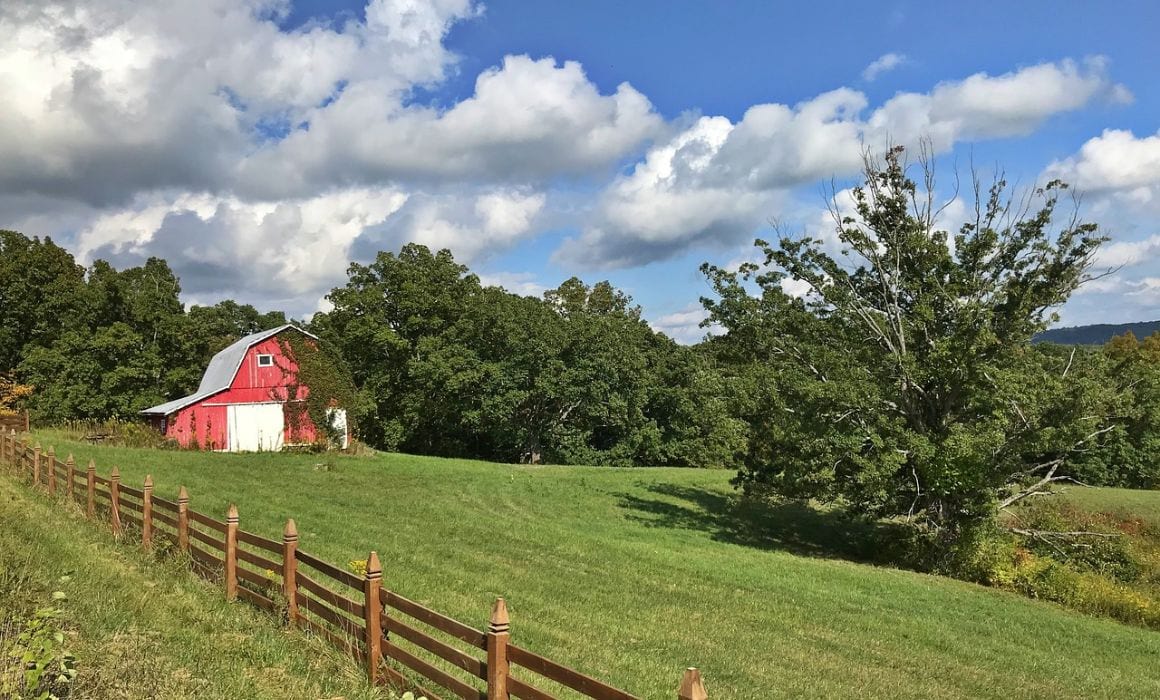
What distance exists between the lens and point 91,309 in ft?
152

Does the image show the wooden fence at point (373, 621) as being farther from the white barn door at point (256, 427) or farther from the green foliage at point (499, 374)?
the green foliage at point (499, 374)

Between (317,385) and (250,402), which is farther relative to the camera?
(317,385)

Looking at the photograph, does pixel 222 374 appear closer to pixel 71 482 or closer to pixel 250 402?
pixel 250 402

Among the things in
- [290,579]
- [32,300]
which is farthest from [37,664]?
[32,300]

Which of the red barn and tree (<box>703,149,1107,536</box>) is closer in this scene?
tree (<box>703,149,1107,536</box>)

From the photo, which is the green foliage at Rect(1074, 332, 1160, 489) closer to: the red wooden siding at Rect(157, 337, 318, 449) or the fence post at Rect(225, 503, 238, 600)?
the fence post at Rect(225, 503, 238, 600)

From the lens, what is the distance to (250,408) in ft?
120

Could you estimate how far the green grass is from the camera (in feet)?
92.7

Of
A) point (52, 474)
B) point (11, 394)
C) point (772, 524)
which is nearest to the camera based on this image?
point (52, 474)

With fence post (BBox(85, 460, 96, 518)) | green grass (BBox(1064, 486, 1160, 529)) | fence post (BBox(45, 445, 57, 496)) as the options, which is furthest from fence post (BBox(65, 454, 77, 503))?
green grass (BBox(1064, 486, 1160, 529))

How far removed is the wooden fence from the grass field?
169cm

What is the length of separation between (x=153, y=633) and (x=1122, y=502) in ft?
118

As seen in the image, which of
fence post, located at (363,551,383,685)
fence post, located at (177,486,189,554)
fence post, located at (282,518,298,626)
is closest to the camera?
fence post, located at (363,551,383,685)

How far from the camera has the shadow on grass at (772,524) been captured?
22.6 meters
